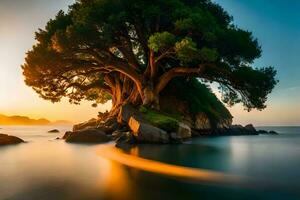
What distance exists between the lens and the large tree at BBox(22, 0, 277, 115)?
73.3 ft

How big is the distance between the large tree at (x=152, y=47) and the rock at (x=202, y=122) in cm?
987

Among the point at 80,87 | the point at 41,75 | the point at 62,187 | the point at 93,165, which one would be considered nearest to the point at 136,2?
the point at 41,75

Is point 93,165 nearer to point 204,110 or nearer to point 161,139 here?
point 161,139

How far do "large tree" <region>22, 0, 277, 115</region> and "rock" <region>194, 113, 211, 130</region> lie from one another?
9.87 meters

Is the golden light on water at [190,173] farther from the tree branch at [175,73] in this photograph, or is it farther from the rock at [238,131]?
the rock at [238,131]

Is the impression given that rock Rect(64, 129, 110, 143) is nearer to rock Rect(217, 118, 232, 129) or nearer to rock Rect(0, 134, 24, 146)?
rock Rect(0, 134, 24, 146)

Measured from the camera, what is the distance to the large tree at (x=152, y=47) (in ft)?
73.3

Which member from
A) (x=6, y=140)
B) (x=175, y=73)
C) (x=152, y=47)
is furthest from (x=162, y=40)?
(x=6, y=140)

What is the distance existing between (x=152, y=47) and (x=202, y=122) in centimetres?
1854

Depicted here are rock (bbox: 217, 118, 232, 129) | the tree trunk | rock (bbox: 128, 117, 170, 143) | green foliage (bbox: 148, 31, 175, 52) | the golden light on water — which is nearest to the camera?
the golden light on water

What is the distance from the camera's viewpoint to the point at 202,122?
37469mm

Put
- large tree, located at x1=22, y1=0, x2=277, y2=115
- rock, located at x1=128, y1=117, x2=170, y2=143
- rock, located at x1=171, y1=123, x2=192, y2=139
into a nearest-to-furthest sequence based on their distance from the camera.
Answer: rock, located at x1=128, y1=117, x2=170, y2=143
rock, located at x1=171, y1=123, x2=192, y2=139
large tree, located at x1=22, y1=0, x2=277, y2=115

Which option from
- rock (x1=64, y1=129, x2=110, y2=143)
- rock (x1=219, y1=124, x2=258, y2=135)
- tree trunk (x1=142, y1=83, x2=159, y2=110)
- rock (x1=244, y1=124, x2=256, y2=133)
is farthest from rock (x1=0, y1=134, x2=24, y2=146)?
rock (x1=244, y1=124, x2=256, y2=133)

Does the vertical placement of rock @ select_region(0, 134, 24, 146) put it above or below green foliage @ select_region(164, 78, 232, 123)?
below
